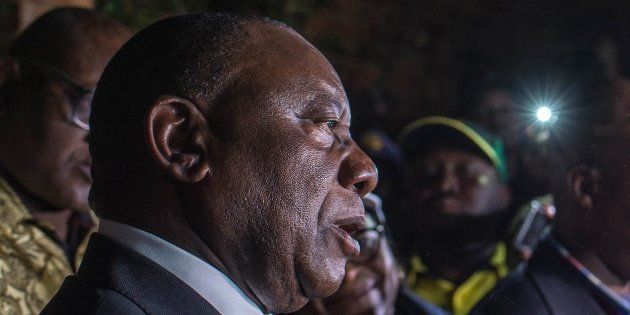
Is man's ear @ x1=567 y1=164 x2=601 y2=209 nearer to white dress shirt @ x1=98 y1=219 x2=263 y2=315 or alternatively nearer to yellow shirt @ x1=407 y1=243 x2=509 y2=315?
yellow shirt @ x1=407 y1=243 x2=509 y2=315

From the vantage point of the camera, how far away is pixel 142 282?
4.70 feet

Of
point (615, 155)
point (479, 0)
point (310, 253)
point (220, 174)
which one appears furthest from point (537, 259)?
point (479, 0)

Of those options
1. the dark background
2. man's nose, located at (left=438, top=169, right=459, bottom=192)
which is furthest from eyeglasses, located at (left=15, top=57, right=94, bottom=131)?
the dark background

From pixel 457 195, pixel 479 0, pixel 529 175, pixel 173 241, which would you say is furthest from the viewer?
pixel 479 0

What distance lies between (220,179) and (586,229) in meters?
1.42

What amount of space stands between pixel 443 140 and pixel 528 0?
4.51m

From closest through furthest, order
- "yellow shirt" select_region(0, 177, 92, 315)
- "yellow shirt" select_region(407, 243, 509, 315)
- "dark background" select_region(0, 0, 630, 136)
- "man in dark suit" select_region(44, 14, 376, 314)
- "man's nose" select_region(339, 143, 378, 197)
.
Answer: "man in dark suit" select_region(44, 14, 376, 314), "man's nose" select_region(339, 143, 378, 197), "yellow shirt" select_region(0, 177, 92, 315), "yellow shirt" select_region(407, 243, 509, 315), "dark background" select_region(0, 0, 630, 136)

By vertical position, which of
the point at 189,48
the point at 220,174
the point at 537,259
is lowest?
the point at 537,259

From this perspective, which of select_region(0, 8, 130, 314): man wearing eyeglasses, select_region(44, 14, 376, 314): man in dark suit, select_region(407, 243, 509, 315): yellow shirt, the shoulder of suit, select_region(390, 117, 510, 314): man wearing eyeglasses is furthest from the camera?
select_region(390, 117, 510, 314): man wearing eyeglasses

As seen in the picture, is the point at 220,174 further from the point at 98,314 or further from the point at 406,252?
the point at 406,252

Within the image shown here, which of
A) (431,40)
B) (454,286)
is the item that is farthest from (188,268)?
(431,40)

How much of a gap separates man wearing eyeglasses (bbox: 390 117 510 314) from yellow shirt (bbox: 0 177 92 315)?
1.85 m

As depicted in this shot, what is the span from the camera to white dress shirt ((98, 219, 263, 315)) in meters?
1.50

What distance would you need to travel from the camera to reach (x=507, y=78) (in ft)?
16.5
